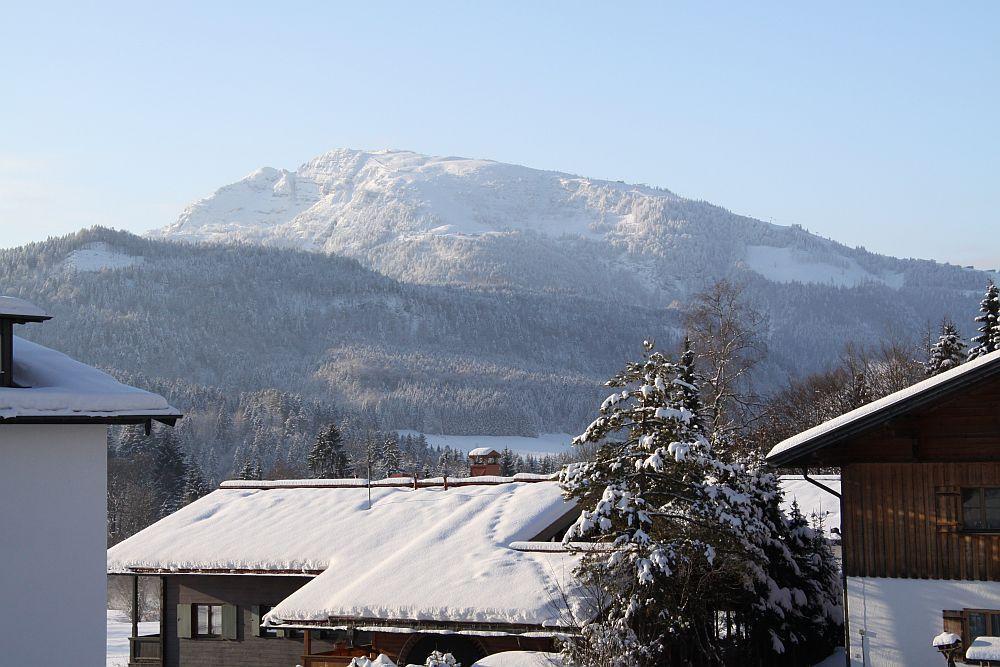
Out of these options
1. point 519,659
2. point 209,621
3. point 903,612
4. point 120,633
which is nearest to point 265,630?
point 209,621

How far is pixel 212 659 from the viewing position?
86.3 ft

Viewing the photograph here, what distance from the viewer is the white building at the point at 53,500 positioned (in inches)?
570

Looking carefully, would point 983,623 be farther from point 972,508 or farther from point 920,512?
point 920,512

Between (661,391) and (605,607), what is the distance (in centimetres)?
331

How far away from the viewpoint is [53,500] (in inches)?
586

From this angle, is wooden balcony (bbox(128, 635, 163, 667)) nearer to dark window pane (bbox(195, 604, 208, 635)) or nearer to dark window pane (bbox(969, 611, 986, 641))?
dark window pane (bbox(195, 604, 208, 635))

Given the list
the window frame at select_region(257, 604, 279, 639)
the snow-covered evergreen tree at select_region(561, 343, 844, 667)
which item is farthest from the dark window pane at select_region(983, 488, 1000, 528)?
the window frame at select_region(257, 604, 279, 639)

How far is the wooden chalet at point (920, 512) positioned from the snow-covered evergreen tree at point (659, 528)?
1.32 m

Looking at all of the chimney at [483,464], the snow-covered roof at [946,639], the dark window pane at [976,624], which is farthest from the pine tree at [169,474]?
the snow-covered roof at [946,639]

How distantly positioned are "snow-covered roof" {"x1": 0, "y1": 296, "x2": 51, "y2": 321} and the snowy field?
139 meters

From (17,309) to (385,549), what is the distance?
34.3 ft

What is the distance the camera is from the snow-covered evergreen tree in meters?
17.1

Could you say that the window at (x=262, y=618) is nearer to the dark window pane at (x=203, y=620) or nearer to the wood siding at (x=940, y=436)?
the dark window pane at (x=203, y=620)

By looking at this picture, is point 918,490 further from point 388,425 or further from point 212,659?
point 388,425
